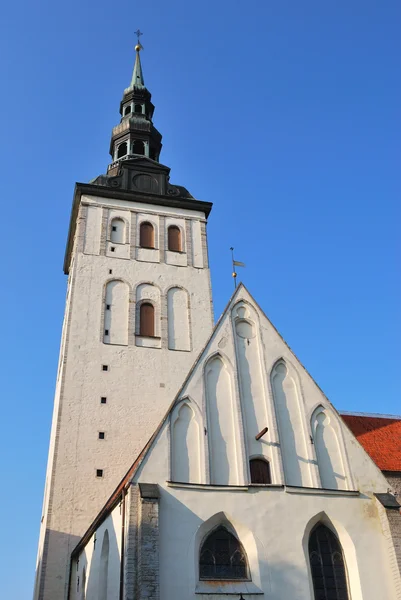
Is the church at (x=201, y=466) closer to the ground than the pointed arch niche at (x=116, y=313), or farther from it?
closer to the ground

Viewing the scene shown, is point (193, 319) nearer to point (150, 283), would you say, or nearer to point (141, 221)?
point (150, 283)

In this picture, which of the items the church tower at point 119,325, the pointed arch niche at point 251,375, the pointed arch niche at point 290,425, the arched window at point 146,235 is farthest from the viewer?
the arched window at point 146,235

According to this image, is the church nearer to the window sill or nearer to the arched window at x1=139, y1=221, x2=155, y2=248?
the window sill

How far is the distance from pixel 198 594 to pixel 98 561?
10.8 feet

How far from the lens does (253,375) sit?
50.2ft

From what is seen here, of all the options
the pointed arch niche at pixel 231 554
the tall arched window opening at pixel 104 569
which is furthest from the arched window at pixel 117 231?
the pointed arch niche at pixel 231 554

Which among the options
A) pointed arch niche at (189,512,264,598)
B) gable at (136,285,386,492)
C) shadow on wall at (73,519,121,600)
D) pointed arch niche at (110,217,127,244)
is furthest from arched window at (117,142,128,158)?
pointed arch niche at (189,512,264,598)

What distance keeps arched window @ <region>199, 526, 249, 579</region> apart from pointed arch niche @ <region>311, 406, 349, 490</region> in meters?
2.67

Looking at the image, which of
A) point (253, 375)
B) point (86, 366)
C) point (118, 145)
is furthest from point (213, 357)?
point (118, 145)

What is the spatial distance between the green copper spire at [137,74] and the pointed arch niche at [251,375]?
2088cm

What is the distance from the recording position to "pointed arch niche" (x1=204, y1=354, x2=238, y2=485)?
13500 millimetres

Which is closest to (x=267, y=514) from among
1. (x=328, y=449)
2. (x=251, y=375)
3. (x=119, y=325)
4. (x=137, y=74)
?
(x=328, y=449)

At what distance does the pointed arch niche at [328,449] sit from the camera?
14.1m

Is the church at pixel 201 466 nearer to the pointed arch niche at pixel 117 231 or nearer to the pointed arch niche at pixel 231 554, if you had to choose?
the pointed arch niche at pixel 231 554
